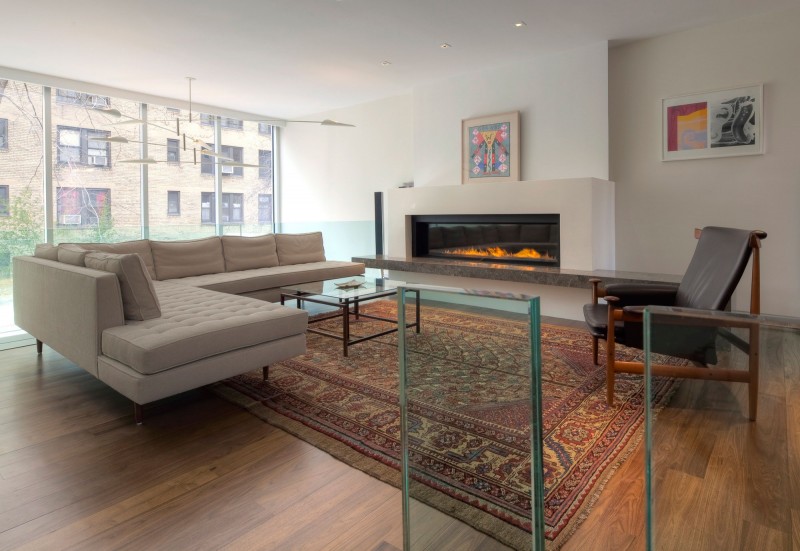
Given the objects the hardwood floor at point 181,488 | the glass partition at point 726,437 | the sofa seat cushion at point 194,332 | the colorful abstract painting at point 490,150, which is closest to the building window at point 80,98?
the sofa seat cushion at point 194,332

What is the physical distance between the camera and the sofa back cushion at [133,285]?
2.56m

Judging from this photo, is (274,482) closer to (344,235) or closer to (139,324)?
(139,324)

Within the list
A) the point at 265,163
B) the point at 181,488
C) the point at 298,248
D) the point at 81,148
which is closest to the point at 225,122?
the point at 265,163

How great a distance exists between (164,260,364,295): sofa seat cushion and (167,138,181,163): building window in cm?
236

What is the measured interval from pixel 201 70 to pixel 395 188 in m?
2.42

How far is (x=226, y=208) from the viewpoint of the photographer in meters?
6.95

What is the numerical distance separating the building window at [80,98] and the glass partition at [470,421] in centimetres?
583

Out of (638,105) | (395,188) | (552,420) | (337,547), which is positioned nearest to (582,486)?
(552,420)

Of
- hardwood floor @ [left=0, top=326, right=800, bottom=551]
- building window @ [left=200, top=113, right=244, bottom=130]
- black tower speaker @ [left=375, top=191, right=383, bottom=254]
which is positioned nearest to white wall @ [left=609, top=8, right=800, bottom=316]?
black tower speaker @ [left=375, top=191, right=383, bottom=254]

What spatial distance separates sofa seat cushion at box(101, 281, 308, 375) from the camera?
220 centimetres

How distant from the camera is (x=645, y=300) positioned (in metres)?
2.90

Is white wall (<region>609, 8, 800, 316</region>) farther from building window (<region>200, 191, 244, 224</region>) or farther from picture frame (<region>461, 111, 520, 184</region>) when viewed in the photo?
building window (<region>200, 191, 244, 224</region>)

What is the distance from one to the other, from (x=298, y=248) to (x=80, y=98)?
2926 mm

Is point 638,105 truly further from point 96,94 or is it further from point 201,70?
point 96,94
